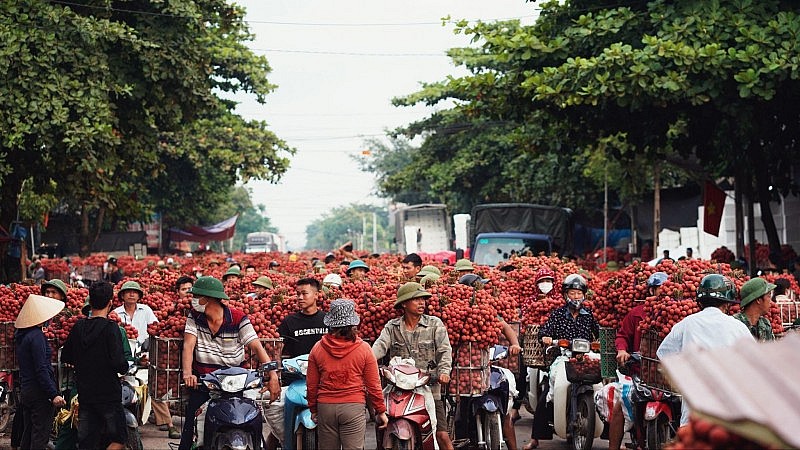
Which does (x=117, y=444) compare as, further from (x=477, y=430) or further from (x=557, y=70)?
(x=557, y=70)

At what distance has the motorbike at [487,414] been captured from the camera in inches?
381

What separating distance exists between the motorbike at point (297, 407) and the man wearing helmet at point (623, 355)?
9.09 ft

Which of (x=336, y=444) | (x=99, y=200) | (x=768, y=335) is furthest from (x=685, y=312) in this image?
(x=99, y=200)

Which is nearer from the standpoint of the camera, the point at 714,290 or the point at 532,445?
the point at 714,290

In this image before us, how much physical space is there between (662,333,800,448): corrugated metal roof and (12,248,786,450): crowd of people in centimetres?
425

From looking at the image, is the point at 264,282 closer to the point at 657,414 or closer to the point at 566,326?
the point at 566,326

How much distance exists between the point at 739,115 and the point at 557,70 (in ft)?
9.57

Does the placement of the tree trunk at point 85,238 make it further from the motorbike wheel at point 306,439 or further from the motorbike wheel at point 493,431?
the motorbike wheel at point 306,439

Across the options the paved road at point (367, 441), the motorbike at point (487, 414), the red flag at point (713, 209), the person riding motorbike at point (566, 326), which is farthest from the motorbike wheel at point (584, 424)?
the red flag at point (713, 209)

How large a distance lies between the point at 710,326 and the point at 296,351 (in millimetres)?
3446

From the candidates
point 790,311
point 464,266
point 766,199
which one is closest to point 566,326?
point 790,311

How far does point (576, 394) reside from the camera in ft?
34.9

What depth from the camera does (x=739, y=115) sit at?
17406mm

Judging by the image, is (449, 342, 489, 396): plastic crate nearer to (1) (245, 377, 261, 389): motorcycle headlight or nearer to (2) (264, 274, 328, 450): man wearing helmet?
(2) (264, 274, 328, 450): man wearing helmet
